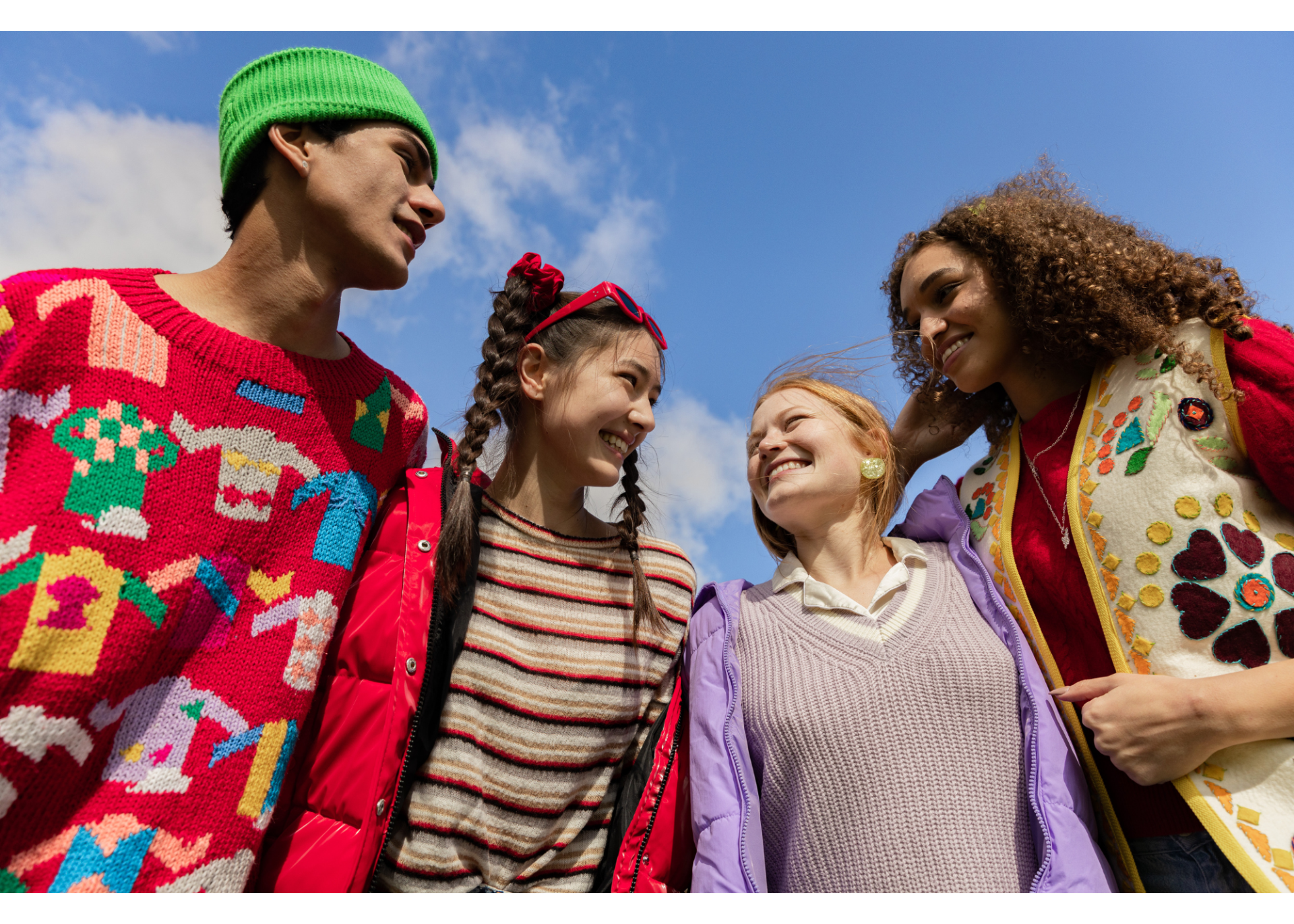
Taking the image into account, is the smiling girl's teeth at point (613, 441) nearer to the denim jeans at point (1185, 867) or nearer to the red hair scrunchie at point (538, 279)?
the red hair scrunchie at point (538, 279)

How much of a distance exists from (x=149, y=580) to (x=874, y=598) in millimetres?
2183

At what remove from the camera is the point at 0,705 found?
1636 millimetres

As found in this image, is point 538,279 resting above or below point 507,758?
above

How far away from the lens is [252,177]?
7.72 feet

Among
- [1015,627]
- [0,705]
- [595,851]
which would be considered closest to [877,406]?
[1015,627]

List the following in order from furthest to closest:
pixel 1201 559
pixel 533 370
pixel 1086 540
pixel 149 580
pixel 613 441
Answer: pixel 533 370 → pixel 613 441 → pixel 1086 540 → pixel 1201 559 → pixel 149 580

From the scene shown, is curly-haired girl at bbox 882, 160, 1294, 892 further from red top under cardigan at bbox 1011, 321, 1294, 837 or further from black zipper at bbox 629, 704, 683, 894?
black zipper at bbox 629, 704, 683, 894

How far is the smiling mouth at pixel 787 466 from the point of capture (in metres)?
2.89

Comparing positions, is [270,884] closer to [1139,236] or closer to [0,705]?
[0,705]

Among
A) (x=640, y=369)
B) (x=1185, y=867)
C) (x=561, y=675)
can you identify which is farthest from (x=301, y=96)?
(x=1185, y=867)

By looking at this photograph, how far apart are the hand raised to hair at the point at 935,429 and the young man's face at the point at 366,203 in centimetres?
214

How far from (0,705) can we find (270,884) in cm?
81

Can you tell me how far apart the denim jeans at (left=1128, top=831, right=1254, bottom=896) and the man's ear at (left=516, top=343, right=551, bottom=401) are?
96.6 inches

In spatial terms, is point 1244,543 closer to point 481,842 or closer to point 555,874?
point 555,874
